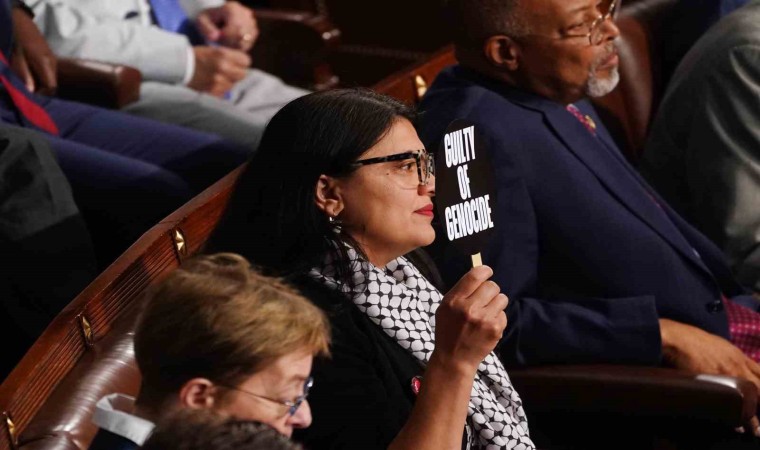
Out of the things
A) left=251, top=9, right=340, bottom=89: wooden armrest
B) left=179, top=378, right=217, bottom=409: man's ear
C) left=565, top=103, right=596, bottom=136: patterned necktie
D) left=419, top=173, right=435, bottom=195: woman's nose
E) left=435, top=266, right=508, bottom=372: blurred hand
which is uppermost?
left=419, top=173, right=435, bottom=195: woman's nose

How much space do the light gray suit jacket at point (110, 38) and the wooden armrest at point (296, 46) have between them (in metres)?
0.61

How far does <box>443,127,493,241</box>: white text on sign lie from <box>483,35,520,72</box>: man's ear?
27.0 inches

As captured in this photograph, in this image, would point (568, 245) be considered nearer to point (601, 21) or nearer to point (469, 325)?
point (601, 21)

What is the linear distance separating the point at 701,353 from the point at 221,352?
4.11 ft

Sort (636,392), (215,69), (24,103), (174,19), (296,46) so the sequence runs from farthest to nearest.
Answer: (296,46)
(174,19)
(215,69)
(24,103)
(636,392)

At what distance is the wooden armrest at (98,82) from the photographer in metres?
3.16

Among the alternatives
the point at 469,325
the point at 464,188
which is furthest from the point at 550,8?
the point at 469,325

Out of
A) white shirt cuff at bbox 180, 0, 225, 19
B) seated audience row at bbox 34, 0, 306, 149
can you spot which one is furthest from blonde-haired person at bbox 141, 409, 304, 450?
white shirt cuff at bbox 180, 0, 225, 19

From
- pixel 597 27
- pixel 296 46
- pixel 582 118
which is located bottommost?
pixel 296 46

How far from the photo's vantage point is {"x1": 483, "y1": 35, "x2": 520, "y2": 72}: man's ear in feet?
7.73

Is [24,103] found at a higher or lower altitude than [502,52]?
lower

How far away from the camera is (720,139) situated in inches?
105

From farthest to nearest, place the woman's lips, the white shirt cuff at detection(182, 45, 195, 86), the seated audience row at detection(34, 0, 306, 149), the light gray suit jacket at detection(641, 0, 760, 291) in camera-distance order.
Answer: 1. the white shirt cuff at detection(182, 45, 195, 86)
2. the seated audience row at detection(34, 0, 306, 149)
3. the light gray suit jacket at detection(641, 0, 760, 291)
4. the woman's lips

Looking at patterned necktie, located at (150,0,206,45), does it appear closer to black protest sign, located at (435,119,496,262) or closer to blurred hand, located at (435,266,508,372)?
black protest sign, located at (435,119,496,262)
